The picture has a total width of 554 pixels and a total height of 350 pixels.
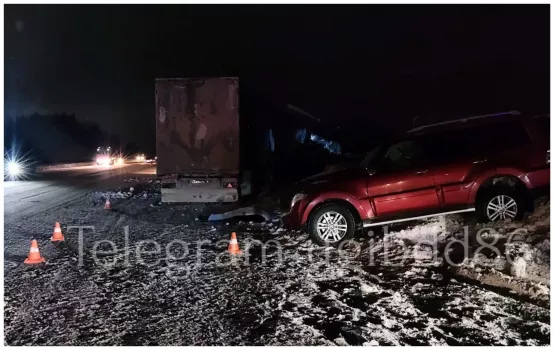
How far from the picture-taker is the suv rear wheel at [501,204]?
7.55m

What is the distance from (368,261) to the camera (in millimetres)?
7184

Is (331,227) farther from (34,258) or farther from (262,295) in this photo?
(34,258)

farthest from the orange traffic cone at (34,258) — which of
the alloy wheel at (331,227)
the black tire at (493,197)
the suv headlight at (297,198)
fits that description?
the black tire at (493,197)

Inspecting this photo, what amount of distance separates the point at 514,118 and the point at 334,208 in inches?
129

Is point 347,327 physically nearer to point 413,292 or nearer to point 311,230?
point 413,292

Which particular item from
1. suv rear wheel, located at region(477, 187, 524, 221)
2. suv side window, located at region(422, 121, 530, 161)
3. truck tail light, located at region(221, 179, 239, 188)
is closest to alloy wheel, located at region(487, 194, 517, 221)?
suv rear wheel, located at region(477, 187, 524, 221)

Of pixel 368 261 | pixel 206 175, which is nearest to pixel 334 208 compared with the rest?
pixel 368 261

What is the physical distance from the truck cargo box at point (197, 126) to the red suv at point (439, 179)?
19.0ft

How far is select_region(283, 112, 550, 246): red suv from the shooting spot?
24.8 ft

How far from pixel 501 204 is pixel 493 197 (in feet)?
0.55

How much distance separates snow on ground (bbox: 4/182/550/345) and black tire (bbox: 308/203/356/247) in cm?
21

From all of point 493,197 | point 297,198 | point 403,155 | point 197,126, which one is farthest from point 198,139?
point 493,197

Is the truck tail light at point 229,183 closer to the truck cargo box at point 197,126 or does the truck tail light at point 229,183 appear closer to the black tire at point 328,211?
the truck cargo box at point 197,126

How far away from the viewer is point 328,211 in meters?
8.04
